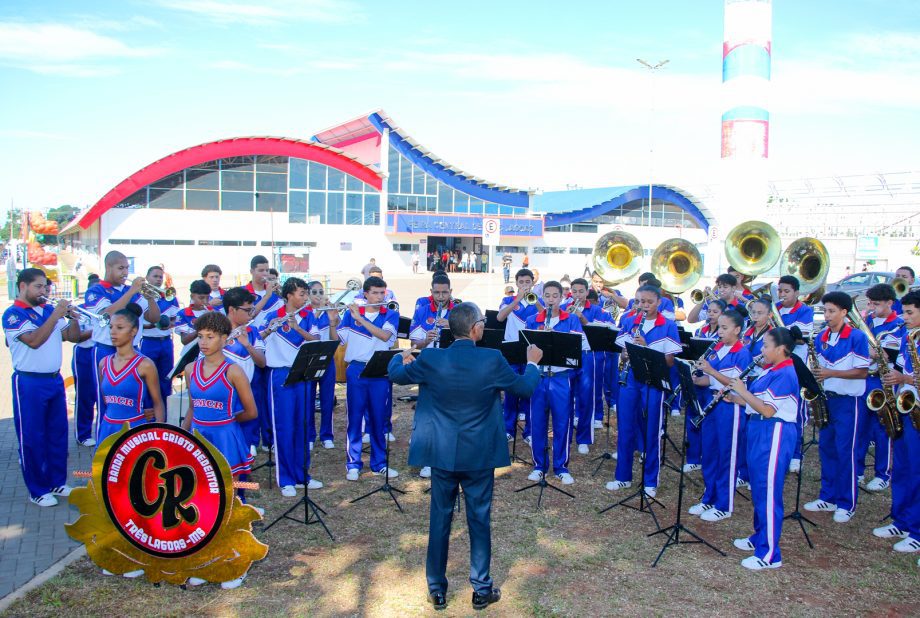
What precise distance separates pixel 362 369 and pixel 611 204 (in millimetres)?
47133

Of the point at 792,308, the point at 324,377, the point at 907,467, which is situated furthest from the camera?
the point at 792,308

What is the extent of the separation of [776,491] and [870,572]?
1048 mm

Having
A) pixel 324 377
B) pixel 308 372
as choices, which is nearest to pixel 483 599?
pixel 308 372

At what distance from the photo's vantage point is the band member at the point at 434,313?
768 centimetres

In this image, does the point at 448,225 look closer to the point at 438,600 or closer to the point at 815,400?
the point at 815,400

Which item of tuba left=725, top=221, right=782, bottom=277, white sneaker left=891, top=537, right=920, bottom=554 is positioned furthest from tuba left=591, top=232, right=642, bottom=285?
white sneaker left=891, top=537, right=920, bottom=554

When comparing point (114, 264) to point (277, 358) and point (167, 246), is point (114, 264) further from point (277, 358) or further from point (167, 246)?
point (167, 246)

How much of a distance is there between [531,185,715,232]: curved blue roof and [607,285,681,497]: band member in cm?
4416

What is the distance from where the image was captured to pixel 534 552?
5789 mm

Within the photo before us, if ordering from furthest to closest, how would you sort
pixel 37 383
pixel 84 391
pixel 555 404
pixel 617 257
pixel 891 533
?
pixel 617 257 < pixel 84 391 < pixel 555 404 < pixel 37 383 < pixel 891 533

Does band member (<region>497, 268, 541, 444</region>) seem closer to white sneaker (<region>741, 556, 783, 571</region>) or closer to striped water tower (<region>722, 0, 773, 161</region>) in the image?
white sneaker (<region>741, 556, 783, 571</region>)

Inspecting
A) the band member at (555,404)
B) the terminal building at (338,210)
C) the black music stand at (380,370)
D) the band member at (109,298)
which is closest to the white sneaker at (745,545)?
the band member at (555,404)

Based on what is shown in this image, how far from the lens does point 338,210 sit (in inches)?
1795

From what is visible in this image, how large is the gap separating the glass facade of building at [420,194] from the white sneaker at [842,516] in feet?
137
